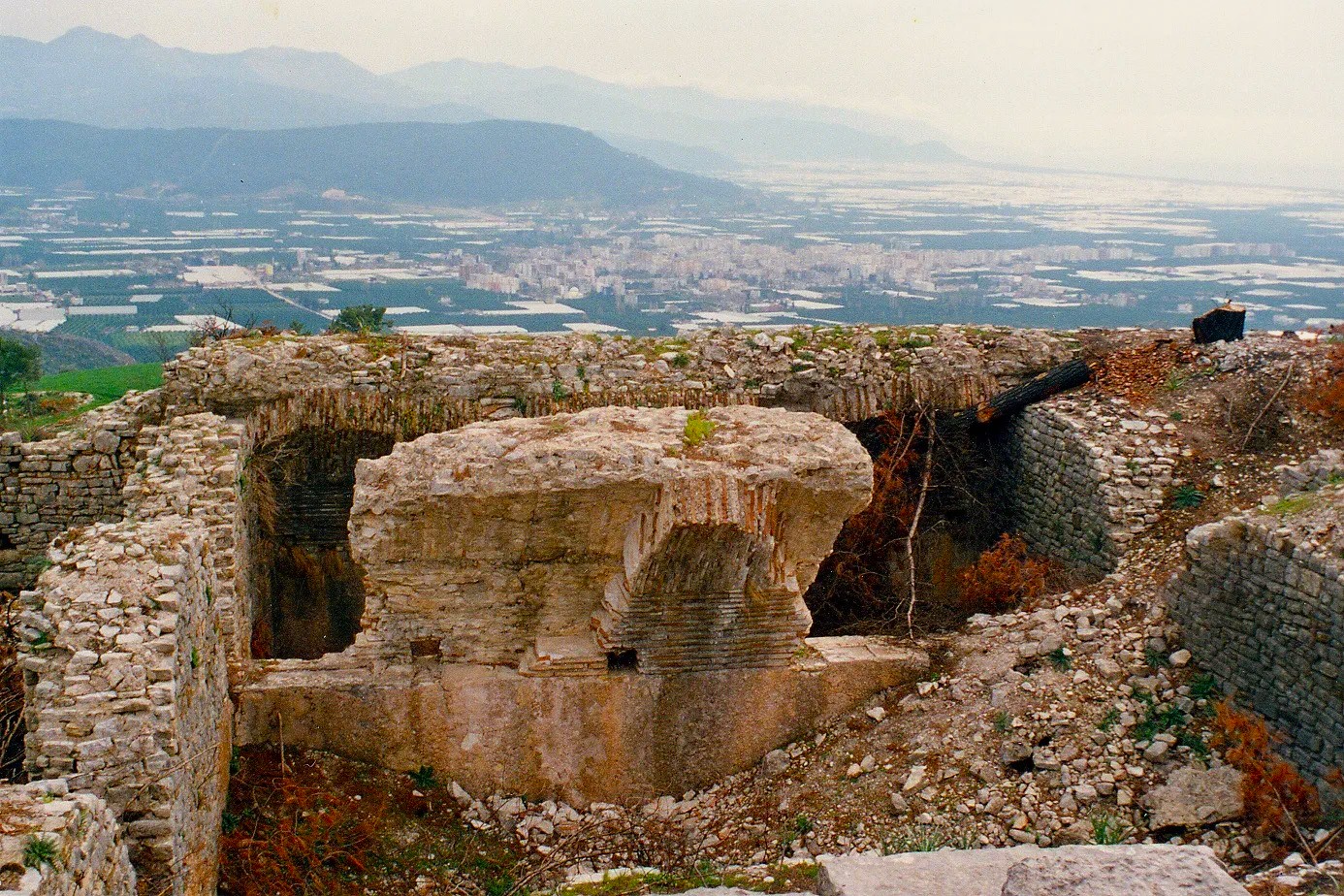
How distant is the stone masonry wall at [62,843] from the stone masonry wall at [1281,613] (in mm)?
5794

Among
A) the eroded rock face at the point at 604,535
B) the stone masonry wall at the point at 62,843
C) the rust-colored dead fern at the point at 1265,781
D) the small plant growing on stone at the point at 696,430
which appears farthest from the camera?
the small plant growing on stone at the point at 696,430

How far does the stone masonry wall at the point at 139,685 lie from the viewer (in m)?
4.63

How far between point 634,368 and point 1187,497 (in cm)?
462

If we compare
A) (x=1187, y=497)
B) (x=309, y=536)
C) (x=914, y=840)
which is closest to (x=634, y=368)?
(x=309, y=536)

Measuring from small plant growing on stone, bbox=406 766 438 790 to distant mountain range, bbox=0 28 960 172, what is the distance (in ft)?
196

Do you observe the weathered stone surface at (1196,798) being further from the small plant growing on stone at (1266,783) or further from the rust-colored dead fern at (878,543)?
the rust-colored dead fern at (878,543)

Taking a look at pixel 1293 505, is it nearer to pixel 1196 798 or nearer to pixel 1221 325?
pixel 1196 798

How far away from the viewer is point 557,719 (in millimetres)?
7164

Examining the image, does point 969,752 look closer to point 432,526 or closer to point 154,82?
point 432,526

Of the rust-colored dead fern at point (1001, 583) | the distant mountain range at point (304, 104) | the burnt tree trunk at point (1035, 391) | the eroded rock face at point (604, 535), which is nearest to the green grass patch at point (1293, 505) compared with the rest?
the rust-colored dead fern at point (1001, 583)

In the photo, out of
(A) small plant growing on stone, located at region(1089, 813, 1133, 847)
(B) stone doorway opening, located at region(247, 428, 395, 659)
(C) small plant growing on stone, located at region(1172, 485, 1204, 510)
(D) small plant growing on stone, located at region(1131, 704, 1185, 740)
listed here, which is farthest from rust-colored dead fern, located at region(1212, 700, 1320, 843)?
(B) stone doorway opening, located at region(247, 428, 395, 659)

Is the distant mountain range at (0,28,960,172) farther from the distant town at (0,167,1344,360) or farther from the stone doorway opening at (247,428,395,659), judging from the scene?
the stone doorway opening at (247,428,395,659)

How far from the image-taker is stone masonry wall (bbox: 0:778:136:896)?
3.59m

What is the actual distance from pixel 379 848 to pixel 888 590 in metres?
4.84
